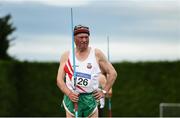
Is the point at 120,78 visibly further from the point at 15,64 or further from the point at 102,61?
the point at 102,61

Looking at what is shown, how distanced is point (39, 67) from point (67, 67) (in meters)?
20.0

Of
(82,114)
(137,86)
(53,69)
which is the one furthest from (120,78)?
(82,114)

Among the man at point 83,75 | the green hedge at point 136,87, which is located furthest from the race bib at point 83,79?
the green hedge at point 136,87

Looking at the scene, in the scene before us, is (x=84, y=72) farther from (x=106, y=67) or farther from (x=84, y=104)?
(x=84, y=104)

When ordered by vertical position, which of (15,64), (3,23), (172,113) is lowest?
(172,113)

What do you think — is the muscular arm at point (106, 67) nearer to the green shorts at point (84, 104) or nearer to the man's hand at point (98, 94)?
the man's hand at point (98, 94)

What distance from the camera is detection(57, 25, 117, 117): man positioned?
11.2 metres

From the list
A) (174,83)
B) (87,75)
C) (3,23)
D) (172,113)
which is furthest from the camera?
(3,23)

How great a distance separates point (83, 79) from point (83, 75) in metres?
0.06

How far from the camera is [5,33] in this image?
48.7 m

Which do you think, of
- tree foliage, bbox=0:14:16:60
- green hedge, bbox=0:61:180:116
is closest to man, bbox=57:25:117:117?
green hedge, bbox=0:61:180:116

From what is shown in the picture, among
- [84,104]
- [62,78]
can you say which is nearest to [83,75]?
[62,78]

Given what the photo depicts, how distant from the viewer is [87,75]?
36.9 feet

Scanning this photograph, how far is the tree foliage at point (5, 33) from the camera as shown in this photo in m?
46.3
